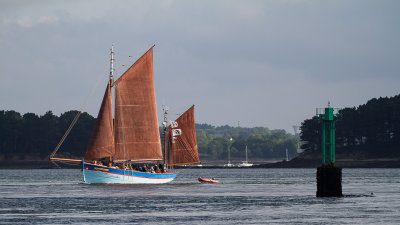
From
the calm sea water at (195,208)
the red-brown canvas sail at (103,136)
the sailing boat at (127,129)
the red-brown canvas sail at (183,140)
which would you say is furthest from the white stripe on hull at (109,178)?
the calm sea water at (195,208)

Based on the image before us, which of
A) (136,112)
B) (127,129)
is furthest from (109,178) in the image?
(136,112)

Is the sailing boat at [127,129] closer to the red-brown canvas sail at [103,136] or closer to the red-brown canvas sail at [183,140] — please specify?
the red-brown canvas sail at [103,136]

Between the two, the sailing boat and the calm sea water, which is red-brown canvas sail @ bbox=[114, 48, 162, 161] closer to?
the sailing boat

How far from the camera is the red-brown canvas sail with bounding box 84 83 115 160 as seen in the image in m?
124

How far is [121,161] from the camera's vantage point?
127688 mm

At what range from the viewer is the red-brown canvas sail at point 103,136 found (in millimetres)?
124188

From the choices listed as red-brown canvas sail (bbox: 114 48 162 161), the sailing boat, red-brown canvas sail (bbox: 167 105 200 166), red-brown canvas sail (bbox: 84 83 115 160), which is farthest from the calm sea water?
red-brown canvas sail (bbox: 167 105 200 166)

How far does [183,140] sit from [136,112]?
14.9 meters

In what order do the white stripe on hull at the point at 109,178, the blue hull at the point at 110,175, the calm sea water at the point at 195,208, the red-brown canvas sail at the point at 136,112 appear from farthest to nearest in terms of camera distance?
1. the white stripe on hull at the point at 109,178
2. the blue hull at the point at 110,175
3. the red-brown canvas sail at the point at 136,112
4. the calm sea water at the point at 195,208

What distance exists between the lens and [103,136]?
124 metres

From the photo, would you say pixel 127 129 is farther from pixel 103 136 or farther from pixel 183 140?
pixel 183 140

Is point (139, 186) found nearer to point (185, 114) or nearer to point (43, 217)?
point (185, 114)

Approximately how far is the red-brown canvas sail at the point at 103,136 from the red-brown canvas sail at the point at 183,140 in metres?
15.0

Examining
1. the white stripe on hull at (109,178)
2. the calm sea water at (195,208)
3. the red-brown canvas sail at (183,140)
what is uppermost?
the red-brown canvas sail at (183,140)
